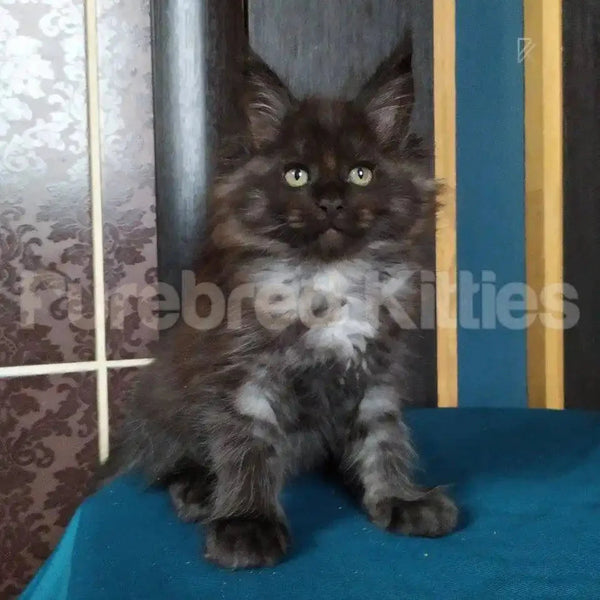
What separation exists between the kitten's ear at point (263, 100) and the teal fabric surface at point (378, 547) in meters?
0.55

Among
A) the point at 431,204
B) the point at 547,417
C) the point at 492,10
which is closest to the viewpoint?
the point at 431,204

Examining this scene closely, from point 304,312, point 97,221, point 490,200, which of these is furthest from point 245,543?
point 490,200

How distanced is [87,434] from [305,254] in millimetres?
860

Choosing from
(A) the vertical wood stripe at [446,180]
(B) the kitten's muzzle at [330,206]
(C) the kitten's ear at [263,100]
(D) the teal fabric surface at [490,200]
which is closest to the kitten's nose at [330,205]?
(B) the kitten's muzzle at [330,206]

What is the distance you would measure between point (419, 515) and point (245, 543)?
9.4 inches

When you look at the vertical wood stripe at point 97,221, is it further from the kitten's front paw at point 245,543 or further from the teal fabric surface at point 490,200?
the teal fabric surface at point 490,200

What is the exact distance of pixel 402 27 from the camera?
5.35 feet

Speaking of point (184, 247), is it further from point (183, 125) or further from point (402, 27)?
point (402, 27)

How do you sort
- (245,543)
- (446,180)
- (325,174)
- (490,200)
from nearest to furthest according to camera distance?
(245,543), (325,174), (446,180), (490,200)

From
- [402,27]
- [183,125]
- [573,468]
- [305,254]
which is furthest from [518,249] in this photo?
[305,254]

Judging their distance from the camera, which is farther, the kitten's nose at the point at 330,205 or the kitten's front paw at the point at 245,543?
the kitten's nose at the point at 330,205

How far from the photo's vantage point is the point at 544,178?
69.3 inches

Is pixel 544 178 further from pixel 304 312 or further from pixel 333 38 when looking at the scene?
pixel 304 312

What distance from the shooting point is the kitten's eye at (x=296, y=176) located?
984mm
